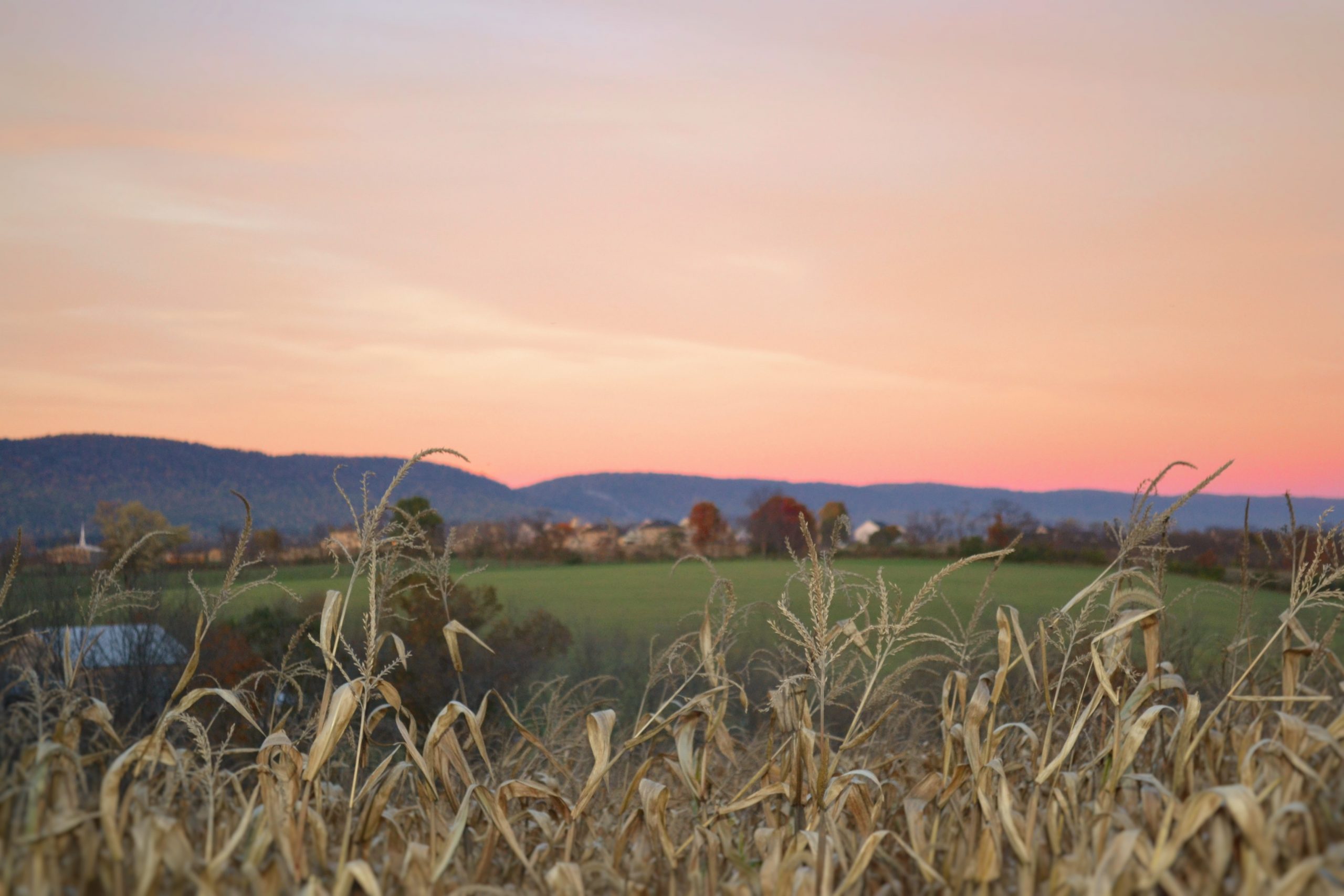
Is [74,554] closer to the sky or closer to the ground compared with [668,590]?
closer to the sky

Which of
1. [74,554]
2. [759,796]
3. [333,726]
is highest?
[333,726]

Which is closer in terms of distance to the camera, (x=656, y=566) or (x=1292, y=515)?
(x=1292, y=515)

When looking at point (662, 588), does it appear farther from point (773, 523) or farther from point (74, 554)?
point (773, 523)

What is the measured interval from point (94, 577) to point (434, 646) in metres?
10.5

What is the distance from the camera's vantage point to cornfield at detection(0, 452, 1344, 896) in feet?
6.11

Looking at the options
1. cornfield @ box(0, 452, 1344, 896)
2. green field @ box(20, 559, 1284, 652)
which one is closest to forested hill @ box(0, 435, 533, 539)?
green field @ box(20, 559, 1284, 652)

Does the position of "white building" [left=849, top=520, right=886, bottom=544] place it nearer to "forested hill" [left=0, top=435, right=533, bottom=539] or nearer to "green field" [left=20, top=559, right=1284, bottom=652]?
"green field" [left=20, top=559, right=1284, bottom=652]

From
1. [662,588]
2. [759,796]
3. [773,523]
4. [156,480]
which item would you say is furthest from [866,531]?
[759,796]

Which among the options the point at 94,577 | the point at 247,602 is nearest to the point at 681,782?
the point at 94,577

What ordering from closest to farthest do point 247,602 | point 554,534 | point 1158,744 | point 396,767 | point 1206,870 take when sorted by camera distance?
point 1206,870
point 396,767
point 1158,744
point 247,602
point 554,534

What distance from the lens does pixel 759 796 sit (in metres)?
2.32

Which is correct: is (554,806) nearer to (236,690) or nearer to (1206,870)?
(236,690)

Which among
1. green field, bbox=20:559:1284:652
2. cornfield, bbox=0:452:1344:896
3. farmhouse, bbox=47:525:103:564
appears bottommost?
green field, bbox=20:559:1284:652

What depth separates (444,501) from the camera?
55.8 metres
